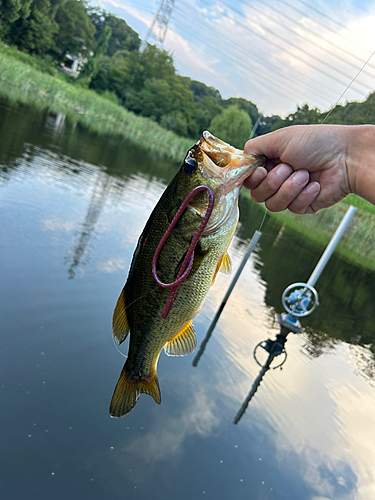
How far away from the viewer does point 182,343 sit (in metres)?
2.18

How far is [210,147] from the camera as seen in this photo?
1810mm

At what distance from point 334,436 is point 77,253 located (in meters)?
5.59


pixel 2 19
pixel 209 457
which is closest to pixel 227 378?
pixel 209 457

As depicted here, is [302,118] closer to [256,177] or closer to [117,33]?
[256,177]

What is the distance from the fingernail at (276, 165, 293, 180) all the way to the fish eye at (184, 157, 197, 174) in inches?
24.7

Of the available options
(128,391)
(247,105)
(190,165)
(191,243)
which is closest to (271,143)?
(190,165)

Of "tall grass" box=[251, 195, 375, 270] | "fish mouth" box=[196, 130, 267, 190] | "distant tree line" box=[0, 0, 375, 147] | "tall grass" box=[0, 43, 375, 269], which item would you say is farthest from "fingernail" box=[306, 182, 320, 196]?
"distant tree line" box=[0, 0, 375, 147]

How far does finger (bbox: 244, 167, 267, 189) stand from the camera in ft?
7.10

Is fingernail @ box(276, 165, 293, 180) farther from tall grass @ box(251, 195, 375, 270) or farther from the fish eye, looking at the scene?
tall grass @ box(251, 195, 375, 270)

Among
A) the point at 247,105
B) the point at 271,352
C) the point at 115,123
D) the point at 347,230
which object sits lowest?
the point at 271,352

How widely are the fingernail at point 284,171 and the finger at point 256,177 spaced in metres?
0.09

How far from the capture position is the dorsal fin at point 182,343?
2.16m

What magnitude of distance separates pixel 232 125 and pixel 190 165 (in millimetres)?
60331

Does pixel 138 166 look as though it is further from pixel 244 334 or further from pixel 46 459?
pixel 46 459
